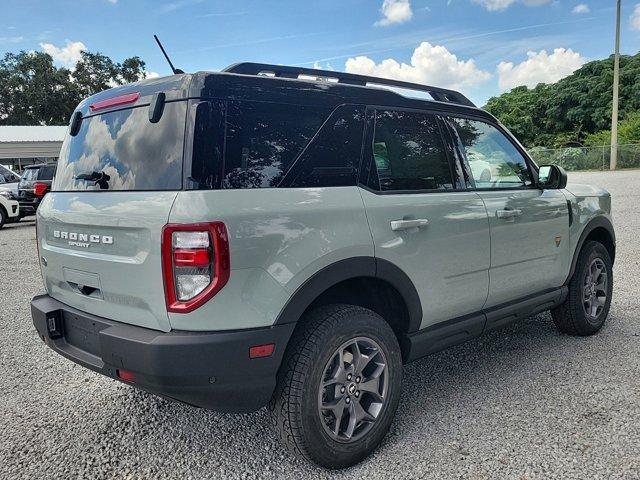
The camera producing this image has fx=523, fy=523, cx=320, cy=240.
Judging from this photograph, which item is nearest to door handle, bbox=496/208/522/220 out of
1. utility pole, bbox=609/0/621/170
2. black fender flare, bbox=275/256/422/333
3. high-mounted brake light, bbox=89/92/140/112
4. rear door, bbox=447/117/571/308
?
rear door, bbox=447/117/571/308

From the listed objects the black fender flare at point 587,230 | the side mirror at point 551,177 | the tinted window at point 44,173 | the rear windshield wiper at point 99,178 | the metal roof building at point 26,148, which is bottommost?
the black fender flare at point 587,230

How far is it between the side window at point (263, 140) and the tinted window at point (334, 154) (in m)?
0.06

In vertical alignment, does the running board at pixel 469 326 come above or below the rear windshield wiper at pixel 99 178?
below

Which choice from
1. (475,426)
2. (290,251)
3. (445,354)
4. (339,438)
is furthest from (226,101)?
(445,354)

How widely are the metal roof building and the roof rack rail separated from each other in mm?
34543

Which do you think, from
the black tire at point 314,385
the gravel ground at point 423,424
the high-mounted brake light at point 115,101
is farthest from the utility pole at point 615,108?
the high-mounted brake light at point 115,101

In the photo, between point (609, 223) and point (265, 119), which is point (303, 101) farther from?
point (609, 223)

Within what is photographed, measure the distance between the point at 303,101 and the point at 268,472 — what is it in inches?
73.9

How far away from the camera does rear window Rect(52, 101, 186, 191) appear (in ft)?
7.73

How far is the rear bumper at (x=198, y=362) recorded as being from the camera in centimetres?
220

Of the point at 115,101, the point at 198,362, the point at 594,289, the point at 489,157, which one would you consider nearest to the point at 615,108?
the point at 594,289

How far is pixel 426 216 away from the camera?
9.78 ft

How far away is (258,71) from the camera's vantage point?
→ 275cm

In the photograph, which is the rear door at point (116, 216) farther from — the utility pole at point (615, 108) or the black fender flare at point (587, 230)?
the utility pole at point (615, 108)
